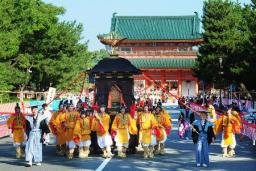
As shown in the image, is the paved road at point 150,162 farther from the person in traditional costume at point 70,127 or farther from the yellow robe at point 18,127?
the yellow robe at point 18,127

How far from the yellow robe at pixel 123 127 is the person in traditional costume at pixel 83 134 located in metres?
0.75

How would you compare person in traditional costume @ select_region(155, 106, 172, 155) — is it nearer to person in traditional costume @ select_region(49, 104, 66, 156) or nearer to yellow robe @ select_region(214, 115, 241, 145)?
yellow robe @ select_region(214, 115, 241, 145)

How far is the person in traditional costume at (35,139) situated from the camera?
14.4m

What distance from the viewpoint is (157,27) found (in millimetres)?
72500

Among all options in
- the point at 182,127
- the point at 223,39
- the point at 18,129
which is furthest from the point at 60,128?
the point at 223,39

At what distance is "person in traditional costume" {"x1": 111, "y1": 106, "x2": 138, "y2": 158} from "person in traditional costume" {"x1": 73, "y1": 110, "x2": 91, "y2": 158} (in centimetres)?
73

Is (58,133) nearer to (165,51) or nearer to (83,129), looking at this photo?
(83,129)

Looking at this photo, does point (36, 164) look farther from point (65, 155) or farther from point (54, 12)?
point (54, 12)

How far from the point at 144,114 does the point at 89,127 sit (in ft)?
5.40

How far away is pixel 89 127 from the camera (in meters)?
16.4

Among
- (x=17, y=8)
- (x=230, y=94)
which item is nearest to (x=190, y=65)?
(x=230, y=94)

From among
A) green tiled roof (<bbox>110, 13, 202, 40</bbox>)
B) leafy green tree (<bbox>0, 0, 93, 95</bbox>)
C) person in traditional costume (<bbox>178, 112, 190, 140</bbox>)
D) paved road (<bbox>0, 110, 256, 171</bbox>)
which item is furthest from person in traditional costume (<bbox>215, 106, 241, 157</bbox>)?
green tiled roof (<bbox>110, 13, 202, 40</bbox>)

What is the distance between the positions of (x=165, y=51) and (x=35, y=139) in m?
55.7

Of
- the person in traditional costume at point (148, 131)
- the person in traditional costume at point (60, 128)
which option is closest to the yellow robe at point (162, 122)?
the person in traditional costume at point (148, 131)
